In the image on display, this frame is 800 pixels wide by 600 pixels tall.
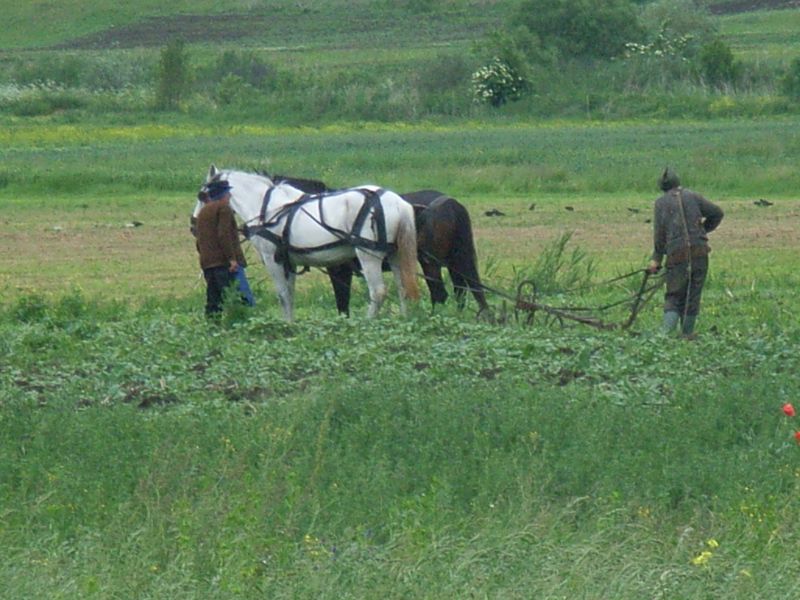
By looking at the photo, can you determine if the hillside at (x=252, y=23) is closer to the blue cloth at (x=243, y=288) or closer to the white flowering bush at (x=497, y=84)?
the white flowering bush at (x=497, y=84)

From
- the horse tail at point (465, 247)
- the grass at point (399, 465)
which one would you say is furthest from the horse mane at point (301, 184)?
the grass at point (399, 465)

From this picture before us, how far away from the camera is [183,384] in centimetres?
1060

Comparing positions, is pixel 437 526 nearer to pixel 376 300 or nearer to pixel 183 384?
pixel 183 384

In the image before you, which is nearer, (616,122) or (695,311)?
(695,311)

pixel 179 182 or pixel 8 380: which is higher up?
pixel 8 380

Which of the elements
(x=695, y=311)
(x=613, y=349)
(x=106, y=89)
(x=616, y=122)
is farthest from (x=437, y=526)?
(x=106, y=89)

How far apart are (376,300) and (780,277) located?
239 inches

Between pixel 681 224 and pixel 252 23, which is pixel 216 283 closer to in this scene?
pixel 681 224

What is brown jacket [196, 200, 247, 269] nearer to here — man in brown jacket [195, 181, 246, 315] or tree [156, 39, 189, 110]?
man in brown jacket [195, 181, 246, 315]

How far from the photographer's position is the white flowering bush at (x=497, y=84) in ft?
190

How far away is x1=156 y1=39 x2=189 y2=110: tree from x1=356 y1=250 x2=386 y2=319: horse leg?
45134mm

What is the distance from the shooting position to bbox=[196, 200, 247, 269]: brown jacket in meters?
14.8

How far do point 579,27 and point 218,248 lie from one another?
5160 cm

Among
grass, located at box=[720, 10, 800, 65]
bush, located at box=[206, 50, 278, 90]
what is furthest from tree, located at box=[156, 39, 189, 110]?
grass, located at box=[720, 10, 800, 65]
